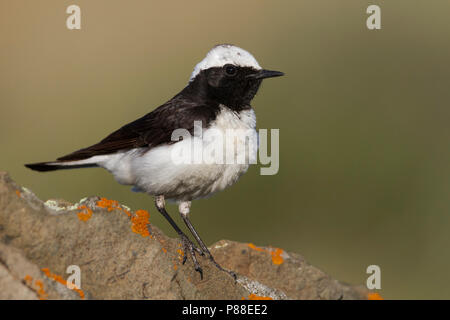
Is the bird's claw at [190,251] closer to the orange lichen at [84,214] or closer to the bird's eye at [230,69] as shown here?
the orange lichen at [84,214]

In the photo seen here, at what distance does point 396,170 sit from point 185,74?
4883 mm

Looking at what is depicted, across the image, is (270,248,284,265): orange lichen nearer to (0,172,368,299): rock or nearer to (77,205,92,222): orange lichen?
(0,172,368,299): rock

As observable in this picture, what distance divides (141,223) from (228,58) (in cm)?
254

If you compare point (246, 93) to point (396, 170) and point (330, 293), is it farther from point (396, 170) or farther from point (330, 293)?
point (396, 170)

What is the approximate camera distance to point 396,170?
12.7 meters

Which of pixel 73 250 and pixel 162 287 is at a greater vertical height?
pixel 73 250

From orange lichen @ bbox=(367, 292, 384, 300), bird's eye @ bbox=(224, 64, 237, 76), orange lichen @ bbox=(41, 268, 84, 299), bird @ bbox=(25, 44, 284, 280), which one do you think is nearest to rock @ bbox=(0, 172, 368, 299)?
orange lichen @ bbox=(41, 268, 84, 299)

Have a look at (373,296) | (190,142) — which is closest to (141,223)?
(190,142)

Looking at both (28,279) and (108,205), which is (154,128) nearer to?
(108,205)

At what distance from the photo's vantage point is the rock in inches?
200

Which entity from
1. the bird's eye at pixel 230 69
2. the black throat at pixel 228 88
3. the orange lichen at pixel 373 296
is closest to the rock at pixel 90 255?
the orange lichen at pixel 373 296

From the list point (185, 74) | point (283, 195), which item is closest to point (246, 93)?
point (283, 195)

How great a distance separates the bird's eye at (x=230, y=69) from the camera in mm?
7820

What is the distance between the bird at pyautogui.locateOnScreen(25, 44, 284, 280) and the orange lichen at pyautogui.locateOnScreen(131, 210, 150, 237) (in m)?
0.67
